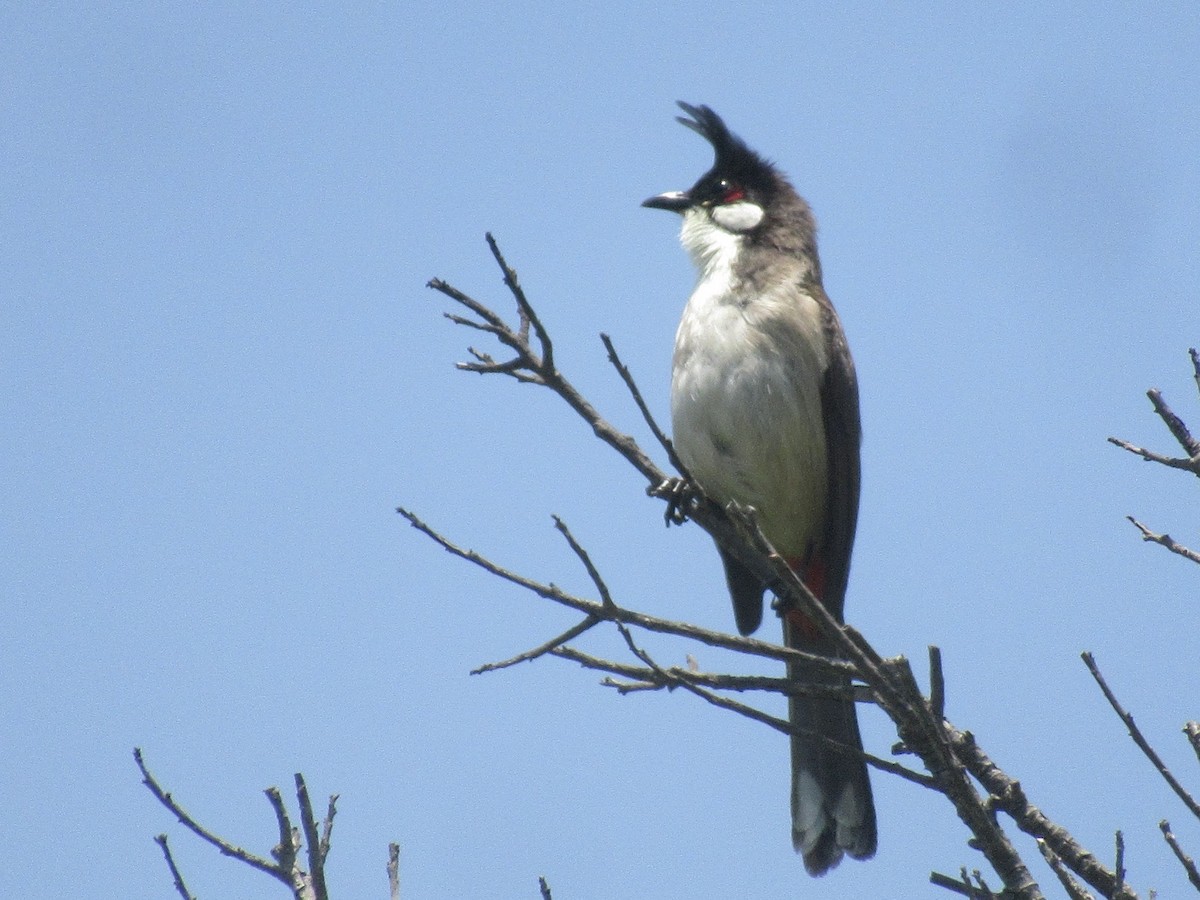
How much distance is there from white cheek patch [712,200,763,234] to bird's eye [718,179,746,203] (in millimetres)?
35

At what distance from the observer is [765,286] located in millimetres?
4738

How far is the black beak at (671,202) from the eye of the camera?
551cm

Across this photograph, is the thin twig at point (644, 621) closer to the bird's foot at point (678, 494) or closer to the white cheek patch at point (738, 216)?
the bird's foot at point (678, 494)

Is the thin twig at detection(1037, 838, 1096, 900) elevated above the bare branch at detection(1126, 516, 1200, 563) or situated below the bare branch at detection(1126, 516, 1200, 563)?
below

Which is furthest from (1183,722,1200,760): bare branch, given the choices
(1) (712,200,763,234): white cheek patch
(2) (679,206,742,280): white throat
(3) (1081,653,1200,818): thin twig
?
(1) (712,200,763,234): white cheek patch

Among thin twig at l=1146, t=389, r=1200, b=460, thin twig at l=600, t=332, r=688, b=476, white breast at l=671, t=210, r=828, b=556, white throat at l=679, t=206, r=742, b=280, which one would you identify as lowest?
thin twig at l=1146, t=389, r=1200, b=460

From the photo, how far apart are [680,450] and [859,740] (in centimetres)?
117

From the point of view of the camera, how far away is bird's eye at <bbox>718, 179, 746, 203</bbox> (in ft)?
17.9

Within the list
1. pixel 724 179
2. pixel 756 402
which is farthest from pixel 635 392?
pixel 724 179

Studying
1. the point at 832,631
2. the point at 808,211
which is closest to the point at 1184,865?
the point at 832,631

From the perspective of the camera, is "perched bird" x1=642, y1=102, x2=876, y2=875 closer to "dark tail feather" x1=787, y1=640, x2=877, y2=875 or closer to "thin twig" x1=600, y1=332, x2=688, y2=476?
"dark tail feather" x1=787, y1=640, x2=877, y2=875

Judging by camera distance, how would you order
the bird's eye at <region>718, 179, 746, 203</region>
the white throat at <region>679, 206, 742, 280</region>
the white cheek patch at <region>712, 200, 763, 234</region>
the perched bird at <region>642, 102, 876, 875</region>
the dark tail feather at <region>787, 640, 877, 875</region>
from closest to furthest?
the dark tail feather at <region>787, 640, 877, 875</region> < the perched bird at <region>642, 102, 876, 875</region> < the white throat at <region>679, 206, 742, 280</region> < the white cheek patch at <region>712, 200, 763, 234</region> < the bird's eye at <region>718, 179, 746, 203</region>

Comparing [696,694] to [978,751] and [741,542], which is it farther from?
[741,542]

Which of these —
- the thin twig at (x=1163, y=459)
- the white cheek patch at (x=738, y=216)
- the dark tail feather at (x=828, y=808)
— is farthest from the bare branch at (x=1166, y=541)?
the white cheek patch at (x=738, y=216)
